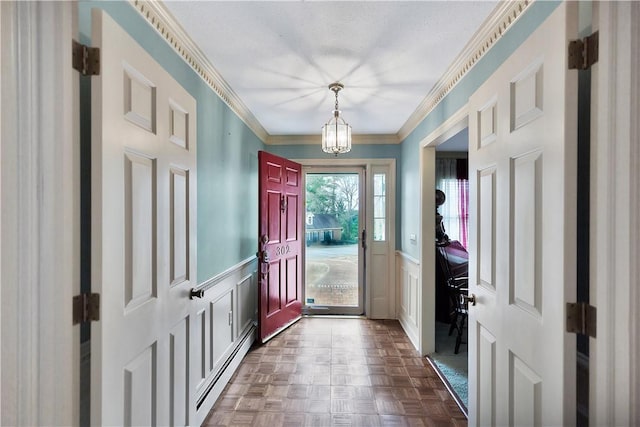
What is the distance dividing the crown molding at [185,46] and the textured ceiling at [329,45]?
0.04m

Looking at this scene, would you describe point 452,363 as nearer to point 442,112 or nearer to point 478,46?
point 442,112

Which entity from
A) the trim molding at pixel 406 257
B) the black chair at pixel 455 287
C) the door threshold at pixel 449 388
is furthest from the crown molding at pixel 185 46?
the door threshold at pixel 449 388

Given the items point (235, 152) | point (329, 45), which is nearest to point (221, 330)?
point (235, 152)

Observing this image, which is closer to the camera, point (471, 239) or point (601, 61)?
point (601, 61)

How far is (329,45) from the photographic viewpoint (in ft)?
6.20

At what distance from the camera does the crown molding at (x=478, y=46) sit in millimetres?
1505

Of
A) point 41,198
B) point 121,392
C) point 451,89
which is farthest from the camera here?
point 451,89

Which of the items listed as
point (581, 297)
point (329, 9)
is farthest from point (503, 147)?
point (329, 9)

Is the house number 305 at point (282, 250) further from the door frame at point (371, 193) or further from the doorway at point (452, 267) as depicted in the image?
the doorway at point (452, 267)

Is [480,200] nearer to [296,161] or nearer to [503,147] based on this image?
[503,147]

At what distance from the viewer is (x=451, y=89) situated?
2.36 m

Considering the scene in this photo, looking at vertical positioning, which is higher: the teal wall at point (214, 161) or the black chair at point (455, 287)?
the teal wall at point (214, 161)

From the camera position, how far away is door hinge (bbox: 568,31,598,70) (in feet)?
2.93

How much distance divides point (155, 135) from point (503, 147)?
1.40 m
